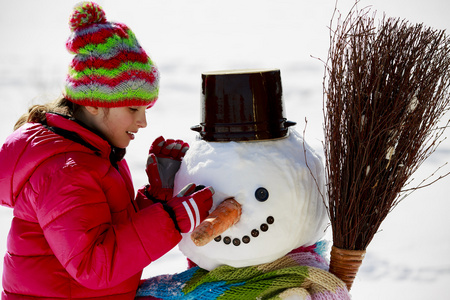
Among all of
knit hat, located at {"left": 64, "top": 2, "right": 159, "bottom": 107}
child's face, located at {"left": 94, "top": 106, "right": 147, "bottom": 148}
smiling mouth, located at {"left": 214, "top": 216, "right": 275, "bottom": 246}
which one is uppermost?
knit hat, located at {"left": 64, "top": 2, "right": 159, "bottom": 107}

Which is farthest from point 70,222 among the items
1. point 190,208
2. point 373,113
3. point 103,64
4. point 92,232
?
point 373,113

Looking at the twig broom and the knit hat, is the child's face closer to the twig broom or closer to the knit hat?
the knit hat

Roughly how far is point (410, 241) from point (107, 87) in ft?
7.33

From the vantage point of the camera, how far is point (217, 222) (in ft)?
4.49

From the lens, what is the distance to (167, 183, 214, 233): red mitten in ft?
4.56

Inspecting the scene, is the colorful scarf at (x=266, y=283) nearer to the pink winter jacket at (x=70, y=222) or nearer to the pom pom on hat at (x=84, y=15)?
the pink winter jacket at (x=70, y=222)

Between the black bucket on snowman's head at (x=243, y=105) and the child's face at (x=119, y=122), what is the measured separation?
0.19 m

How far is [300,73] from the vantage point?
12.7ft

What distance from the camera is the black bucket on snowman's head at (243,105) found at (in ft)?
4.84

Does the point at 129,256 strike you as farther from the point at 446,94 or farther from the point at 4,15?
the point at 4,15

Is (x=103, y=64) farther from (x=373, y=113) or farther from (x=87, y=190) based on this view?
(x=373, y=113)

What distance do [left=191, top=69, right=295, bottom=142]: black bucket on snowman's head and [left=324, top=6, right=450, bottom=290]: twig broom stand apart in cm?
15

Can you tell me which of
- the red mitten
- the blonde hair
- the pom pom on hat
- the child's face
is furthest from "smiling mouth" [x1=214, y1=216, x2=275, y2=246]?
the pom pom on hat

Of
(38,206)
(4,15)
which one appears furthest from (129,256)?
(4,15)
